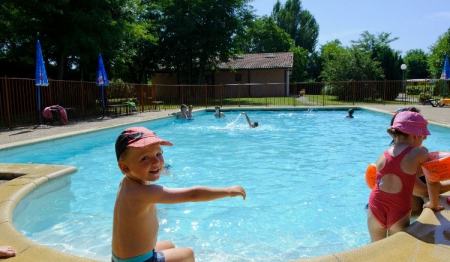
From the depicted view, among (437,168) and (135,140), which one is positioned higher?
(135,140)

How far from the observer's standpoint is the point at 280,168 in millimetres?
8180

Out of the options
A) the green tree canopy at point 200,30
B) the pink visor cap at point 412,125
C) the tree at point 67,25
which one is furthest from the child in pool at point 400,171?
the green tree canopy at point 200,30

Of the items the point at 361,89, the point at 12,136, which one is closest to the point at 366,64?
the point at 361,89

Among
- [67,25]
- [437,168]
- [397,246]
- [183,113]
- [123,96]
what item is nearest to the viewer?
[397,246]

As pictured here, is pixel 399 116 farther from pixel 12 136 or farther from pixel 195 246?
pixel 12 136

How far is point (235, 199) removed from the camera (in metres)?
6.07

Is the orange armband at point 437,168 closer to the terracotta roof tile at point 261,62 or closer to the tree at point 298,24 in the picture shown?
the terracotta roof tile at point 261,62

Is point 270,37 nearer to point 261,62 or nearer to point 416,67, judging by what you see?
point 261,62

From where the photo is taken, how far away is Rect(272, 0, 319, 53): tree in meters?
74.6

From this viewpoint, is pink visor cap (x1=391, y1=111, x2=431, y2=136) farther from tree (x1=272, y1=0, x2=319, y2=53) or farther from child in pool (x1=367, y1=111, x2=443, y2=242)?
tree (x1=272, y1=0, x2=319, y2=53)

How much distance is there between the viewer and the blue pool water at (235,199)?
4.37m

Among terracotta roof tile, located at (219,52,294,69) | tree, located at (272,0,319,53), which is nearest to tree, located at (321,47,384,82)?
terracotta roof tile, located at (219,52,294,69)

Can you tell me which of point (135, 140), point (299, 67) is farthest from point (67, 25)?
point (299, 67)

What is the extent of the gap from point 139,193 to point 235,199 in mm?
4107
